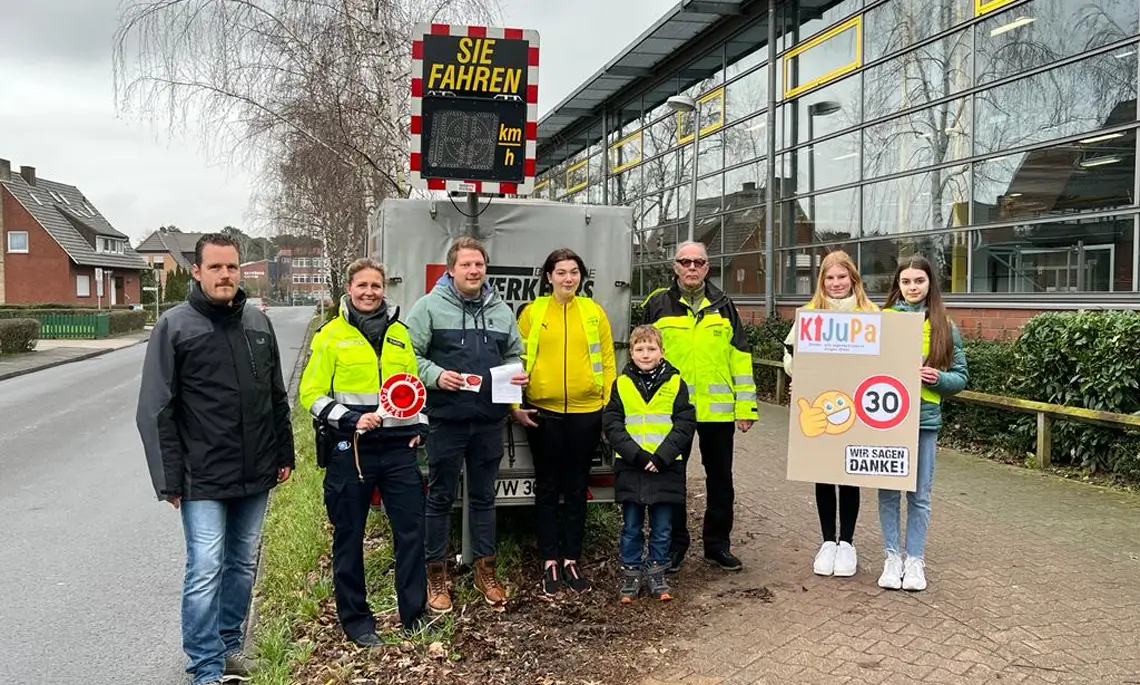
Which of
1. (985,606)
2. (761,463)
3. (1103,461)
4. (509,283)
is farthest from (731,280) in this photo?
(985,606)

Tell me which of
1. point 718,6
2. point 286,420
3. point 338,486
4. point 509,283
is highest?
point 718,6

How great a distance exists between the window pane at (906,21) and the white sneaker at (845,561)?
9320 mm

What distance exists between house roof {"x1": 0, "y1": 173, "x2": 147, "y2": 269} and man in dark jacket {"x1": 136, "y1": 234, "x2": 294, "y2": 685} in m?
54.8

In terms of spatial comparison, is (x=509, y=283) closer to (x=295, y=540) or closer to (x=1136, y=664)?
(x=295, y=540)

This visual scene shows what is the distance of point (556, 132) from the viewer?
28359mm

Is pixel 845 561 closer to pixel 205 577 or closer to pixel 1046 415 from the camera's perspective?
pixel 205 577

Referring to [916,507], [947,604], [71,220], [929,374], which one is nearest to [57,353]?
[916,507]

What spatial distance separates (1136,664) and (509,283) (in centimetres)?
427

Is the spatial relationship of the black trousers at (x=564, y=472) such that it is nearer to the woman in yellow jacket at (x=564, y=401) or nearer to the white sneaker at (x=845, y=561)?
the woman in yellow jacket at (x=564, y=401)

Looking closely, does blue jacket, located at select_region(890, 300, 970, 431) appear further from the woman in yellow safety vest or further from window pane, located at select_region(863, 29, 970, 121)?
window pane, located at select_region(863, 29, 970, 121)

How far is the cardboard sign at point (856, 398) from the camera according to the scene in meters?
4.75

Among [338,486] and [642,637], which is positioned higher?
[338,486]

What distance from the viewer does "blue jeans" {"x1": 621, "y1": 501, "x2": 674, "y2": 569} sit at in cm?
482

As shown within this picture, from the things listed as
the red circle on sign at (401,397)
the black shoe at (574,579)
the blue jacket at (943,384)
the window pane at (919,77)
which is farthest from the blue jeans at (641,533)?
the window pane at (919,77)
